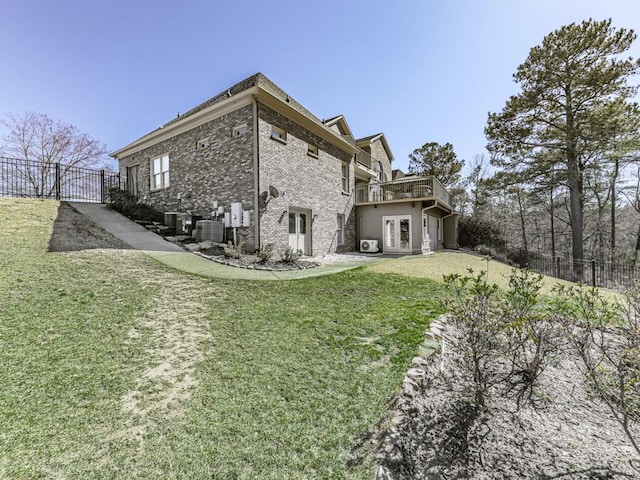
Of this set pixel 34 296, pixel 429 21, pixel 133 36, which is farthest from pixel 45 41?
pixel 429 21

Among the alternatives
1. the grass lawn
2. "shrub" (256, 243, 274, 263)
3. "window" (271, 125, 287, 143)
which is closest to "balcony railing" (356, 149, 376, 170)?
"window" (271, 125, 287, 143)

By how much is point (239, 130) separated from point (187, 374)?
31.7ft

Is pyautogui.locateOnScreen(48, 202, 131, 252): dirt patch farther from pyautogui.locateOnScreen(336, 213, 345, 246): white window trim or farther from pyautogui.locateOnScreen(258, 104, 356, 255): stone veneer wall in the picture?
pyautogui.locateOnScreen(336, 213, 345, 246): white window trim

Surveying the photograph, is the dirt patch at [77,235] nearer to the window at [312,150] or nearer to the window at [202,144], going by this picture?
the window at [202,144]

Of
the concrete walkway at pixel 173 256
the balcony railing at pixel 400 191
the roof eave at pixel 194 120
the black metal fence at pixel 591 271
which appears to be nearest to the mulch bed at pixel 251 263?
the concrete walkway at pixel 173 256

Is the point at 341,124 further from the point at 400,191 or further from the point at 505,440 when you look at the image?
the point at 505,440

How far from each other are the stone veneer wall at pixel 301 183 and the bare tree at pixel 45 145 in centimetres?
1524

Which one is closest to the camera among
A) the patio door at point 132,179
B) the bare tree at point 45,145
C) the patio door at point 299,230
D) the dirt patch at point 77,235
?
the dirt patch at point 77,235

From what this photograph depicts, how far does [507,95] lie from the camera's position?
54.1 feet

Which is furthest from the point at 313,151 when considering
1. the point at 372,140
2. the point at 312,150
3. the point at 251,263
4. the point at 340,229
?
the point at 372,140

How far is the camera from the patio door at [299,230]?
1160 cm

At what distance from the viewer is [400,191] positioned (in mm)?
15305

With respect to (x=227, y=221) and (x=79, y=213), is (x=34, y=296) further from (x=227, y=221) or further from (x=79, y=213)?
(x=79, y=213)

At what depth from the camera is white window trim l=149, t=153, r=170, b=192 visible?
13352 millimetres
